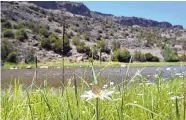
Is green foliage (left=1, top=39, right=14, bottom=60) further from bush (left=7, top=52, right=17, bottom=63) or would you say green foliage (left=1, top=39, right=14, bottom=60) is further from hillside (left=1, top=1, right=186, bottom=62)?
bush (left=7, top=52, right=17, bottom=63)

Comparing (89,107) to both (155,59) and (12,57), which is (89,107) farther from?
(155,59)

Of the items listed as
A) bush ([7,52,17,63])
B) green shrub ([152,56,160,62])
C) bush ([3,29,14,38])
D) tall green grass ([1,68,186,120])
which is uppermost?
bush ([3,29,14,38])

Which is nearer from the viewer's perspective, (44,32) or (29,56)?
(29,56)

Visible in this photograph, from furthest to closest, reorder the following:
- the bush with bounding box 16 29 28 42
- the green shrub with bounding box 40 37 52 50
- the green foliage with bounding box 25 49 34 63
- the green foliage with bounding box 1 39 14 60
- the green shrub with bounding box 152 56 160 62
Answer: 1. the green shrub with bounding box 152 56 160 62
2. the green shrub with bounding box 40 37 52 50
3. the bush with bounding box 16 29 28 42
4. the green foliage with bounding box 25 49 34 63
5. the green foliage with bounding box 1 39 14 60

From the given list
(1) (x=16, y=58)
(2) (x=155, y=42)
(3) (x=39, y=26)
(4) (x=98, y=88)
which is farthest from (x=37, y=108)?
(2) (x=155, y=42)

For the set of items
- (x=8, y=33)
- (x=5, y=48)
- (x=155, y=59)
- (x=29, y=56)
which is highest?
(x=8, y=33)

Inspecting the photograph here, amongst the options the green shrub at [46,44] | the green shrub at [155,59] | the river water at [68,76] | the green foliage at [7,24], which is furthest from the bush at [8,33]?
the river water at [68,76]

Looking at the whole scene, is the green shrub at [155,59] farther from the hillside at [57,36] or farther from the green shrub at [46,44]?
the green shrub at [46,44]

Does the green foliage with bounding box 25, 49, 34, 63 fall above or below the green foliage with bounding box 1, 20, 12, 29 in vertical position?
below

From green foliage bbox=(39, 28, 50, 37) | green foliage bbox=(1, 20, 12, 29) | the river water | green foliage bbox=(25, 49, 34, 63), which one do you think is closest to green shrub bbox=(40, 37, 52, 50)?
green foliage bbox=(39, 28, 50, 37)

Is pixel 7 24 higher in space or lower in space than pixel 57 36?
higher

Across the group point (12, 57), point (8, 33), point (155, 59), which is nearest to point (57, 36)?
point (8, 33)

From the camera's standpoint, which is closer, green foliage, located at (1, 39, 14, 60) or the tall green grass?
the tall green grass

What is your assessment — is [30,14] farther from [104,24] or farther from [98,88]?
[98,88]
